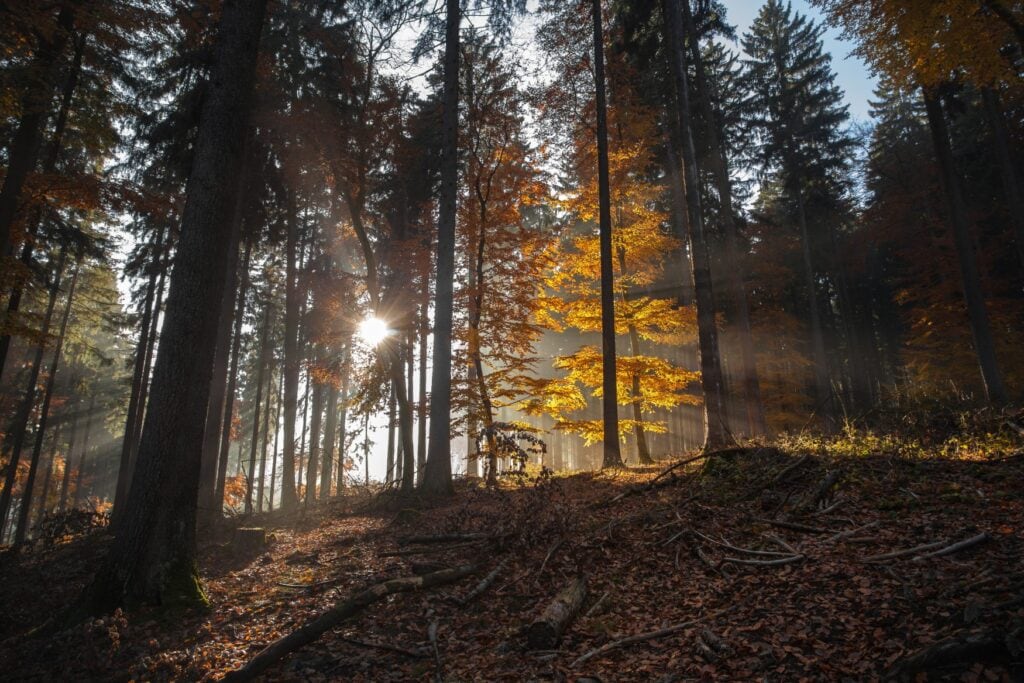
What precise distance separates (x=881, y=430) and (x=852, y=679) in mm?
6724

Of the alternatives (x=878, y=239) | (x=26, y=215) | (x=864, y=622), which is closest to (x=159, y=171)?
(x=26, y=215)

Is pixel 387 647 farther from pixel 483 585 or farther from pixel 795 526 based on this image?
pixel 795 526

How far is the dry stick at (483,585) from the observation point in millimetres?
5699

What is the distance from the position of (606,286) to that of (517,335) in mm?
3285

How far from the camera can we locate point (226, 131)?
23.1 feet

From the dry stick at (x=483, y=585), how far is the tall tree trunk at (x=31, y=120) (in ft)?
41.5

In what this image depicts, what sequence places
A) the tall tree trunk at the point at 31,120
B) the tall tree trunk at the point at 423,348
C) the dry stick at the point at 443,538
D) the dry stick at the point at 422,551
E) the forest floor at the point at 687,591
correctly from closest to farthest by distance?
the forest floor at the point at 687,591, the dry stick at the point at 422,551, the dry stick at the point at 443,538, the tall tree trunk at the point at 31,120, the tall tree trunk at the point at 423,348

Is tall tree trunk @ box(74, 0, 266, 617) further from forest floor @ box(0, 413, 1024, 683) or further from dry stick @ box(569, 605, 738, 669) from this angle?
dry stick @ box(569, 605, 738, 669)

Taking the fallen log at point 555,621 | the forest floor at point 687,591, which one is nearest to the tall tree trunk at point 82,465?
the forest floor at point 687,591

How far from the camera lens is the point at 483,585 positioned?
5879 millimetres

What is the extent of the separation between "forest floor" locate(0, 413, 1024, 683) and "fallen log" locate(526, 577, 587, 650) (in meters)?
0.09

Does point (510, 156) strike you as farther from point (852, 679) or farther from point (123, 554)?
point (852, 679)

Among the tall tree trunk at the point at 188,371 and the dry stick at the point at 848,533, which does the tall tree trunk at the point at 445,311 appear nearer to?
the tall tree trunk at the point at 188,371

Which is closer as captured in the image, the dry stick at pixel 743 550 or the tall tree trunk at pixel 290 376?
the dry stick at pixel 743 550
